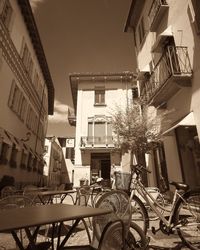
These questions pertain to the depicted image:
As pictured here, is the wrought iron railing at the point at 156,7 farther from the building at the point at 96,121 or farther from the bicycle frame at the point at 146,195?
the bicycle frame at the point at 146,195

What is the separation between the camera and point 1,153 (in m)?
11.3

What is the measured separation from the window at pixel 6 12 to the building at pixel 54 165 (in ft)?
58.2

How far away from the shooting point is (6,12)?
11.9 m

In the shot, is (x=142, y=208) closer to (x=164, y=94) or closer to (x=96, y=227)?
(x=96, y=227)

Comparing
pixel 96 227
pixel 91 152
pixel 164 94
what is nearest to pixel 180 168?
pixel 164 94

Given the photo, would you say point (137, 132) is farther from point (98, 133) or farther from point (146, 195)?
point (98, 133)

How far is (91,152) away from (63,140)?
65.8ft

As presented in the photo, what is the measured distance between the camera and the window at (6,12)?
11047 mm

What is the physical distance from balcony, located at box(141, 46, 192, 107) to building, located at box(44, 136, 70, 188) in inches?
731

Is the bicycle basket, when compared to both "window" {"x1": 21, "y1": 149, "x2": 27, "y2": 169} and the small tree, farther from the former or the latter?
"window" {"x1": 21, "y1": 149, "x2": 27, "y2": 169}

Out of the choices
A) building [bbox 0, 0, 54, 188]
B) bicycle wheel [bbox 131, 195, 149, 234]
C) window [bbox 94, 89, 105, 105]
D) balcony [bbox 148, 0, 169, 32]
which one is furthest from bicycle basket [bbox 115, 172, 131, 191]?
window [bbox 94, 89, 105, 105]

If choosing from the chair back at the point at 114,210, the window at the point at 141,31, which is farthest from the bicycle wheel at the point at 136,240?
the window at the point at 141,31

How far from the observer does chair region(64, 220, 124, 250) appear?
1.82 m

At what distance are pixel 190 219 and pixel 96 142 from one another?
50.3 feet
